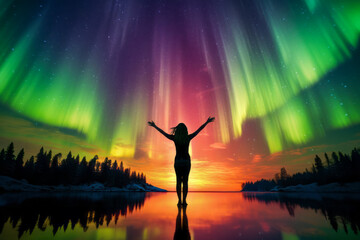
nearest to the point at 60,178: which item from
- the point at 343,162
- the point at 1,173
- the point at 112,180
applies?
the point at 1,173

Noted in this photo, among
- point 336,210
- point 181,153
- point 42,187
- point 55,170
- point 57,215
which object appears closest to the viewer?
point 57,215

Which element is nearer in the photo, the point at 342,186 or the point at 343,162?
the point at 342,186

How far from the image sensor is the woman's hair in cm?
561

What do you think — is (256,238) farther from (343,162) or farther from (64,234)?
(343,162)

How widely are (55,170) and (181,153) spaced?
8672 cm

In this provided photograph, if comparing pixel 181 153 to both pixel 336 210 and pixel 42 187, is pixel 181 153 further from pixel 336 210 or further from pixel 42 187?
pixel 42 187

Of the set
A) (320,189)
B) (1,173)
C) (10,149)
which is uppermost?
(10,149)

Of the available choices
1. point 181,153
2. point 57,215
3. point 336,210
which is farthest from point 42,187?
point 336,210

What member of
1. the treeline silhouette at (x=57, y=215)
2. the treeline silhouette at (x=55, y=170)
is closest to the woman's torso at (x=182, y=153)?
the treeline silhouette at (x=57, y=215)

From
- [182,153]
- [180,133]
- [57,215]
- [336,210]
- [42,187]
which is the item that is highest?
[180,133]

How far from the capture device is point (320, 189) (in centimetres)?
6806

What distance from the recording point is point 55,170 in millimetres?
66312

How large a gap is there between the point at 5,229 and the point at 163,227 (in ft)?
9.17

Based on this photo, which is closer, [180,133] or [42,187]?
[180,133]
